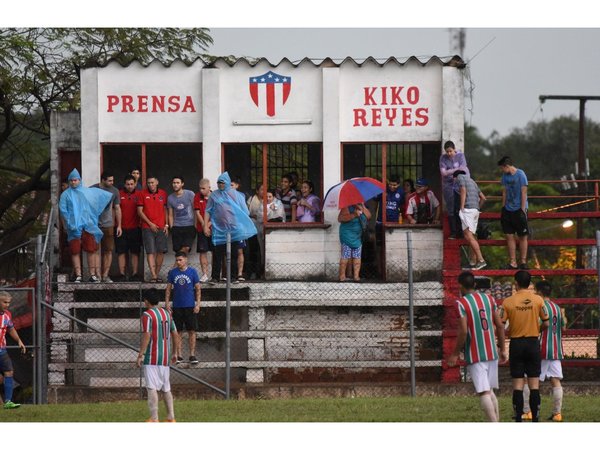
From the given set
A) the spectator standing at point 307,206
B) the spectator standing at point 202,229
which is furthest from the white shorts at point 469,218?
the spectator standing at point 202,229

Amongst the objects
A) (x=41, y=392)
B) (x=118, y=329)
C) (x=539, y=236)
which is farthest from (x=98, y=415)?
(x=539, y=236)

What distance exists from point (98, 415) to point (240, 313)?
6069 mm

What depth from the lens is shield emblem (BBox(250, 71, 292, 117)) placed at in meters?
27.0

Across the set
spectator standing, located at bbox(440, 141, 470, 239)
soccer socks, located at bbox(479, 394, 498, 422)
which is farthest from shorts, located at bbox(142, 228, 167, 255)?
soccer socks, located at bbox(479, 394, 498, 422)

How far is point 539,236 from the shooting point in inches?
2562

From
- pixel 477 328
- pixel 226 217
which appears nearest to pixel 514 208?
pixel 226 217

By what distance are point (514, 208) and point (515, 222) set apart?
0.28 meters

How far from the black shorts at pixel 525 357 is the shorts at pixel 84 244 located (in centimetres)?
961

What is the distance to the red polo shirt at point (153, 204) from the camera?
85.5ft

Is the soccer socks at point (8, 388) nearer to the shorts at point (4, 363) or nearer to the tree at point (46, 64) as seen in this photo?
the shorts at point (4, 363)

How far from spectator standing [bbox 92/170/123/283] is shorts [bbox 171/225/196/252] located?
0.93 metres

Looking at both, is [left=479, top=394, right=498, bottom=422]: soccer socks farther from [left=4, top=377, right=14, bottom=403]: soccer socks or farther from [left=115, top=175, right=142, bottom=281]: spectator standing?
[left=115, top=175, right=142, bottom=281]: spectator standing

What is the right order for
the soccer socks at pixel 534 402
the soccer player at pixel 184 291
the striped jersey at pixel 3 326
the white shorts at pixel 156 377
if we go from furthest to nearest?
the soccer player at pixel 184 291, the striped jersey at pixel 3 326, the white shorts at pixel 156 377, the soccer socks at pixel 534 402

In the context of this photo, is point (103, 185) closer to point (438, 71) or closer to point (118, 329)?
point (118, 329)
